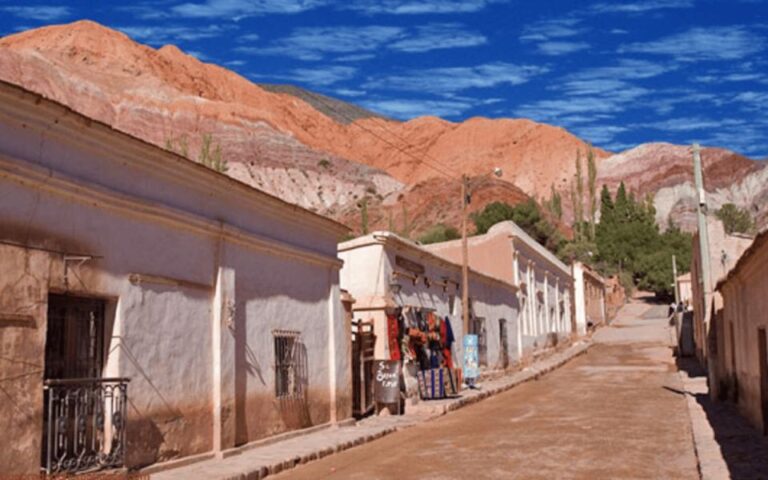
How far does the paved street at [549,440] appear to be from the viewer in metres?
11.2

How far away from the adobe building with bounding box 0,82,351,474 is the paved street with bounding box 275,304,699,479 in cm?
185

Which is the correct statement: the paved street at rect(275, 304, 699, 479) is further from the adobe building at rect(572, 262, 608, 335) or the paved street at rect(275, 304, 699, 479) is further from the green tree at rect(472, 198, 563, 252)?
the green tree at rect(472, 198, 563, 252)

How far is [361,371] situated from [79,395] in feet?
33.3

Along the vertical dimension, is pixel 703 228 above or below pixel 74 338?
above

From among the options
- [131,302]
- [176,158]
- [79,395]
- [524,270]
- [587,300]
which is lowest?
[79,395]

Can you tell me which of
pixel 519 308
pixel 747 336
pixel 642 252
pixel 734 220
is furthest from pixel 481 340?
pixel 734 220

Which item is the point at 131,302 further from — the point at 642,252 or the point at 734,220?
the point at 734,220

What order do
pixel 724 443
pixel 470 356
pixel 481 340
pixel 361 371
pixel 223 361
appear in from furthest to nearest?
pixel 481 340 → pixel 470 356 → pixel 361 371 → pixel 724 443 → pixel 223 361

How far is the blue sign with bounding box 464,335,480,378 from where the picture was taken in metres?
25.5

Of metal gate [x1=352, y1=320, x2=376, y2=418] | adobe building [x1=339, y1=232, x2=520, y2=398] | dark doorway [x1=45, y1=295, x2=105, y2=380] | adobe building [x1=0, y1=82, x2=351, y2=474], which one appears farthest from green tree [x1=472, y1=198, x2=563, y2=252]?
dark doorway [x1=45, y1=295, x2=105, y2=380]

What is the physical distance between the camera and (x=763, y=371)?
13.6 metres

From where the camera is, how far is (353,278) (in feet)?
69.3

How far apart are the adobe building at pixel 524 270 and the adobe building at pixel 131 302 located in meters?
19.4

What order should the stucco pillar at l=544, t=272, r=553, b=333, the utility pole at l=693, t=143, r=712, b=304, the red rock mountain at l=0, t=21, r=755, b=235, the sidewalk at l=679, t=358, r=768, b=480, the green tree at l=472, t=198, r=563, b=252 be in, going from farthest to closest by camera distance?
the red rock mountain at l=0, t=21, r=755, b=235 < the green tree at l=472, t=198, r=563, b=252 < the stucco pillar at l=544, t=272, r=553, b=333 < the utility pole at l=693, t=143, r=712, b=304 < the sidewalk at l=679, t=358, r=768, b=480
